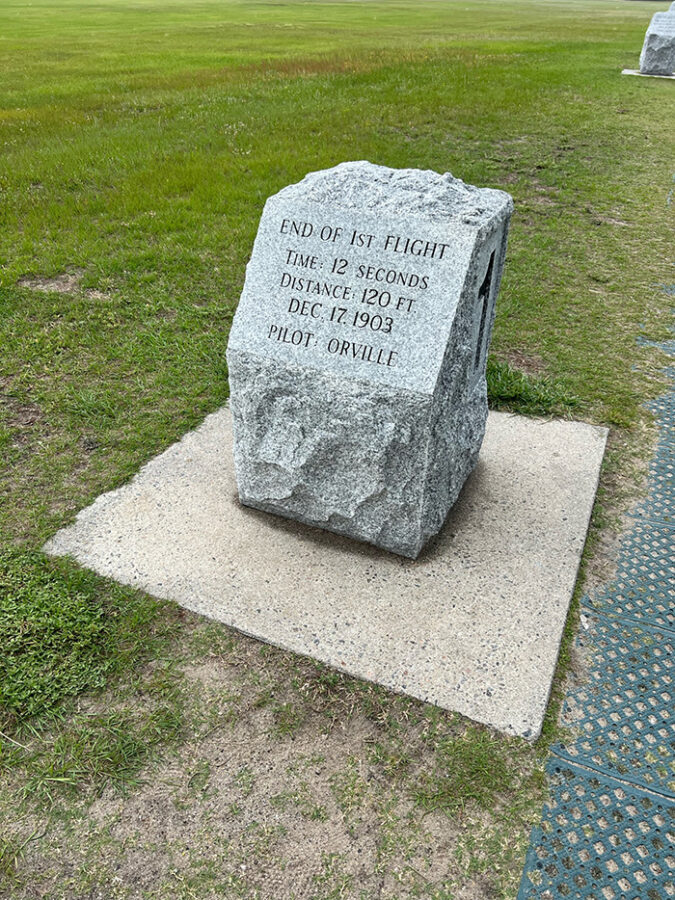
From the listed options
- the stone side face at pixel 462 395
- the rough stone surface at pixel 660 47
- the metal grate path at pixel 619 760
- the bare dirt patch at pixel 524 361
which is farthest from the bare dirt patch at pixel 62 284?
the rough stone surface at pixel 660 47

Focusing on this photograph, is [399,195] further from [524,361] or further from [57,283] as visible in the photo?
[57,283]

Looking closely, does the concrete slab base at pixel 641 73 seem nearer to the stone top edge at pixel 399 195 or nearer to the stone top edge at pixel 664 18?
the stone top edge at pixel 664 18

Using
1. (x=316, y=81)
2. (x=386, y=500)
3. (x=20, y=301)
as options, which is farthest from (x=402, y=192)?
(x=316, y=81)

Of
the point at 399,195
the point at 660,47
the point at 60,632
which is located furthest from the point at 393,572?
the point at 660,47

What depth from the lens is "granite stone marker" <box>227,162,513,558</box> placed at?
10.8 ft

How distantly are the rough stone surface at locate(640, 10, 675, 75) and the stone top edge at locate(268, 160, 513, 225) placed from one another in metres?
18.0

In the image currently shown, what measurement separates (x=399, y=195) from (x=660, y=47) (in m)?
18.5

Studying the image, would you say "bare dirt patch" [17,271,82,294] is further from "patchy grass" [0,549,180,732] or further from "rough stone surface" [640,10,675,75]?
"rough stone surface" [640,10,675,75]

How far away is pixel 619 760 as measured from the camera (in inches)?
109

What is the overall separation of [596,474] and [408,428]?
1624 millimetres

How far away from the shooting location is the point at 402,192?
11.5 feet

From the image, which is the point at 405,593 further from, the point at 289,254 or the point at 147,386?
the point at 147,386

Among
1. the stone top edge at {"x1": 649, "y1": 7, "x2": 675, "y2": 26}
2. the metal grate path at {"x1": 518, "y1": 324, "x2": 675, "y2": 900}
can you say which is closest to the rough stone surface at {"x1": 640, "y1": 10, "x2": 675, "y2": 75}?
the stone top edge at {"x1": 649, "y1": 7, "x2": 675, "y2": 26}

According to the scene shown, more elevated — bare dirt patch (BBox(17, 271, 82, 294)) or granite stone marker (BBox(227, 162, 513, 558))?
granite stone marker (BBox(227, 162, 513, 558))
